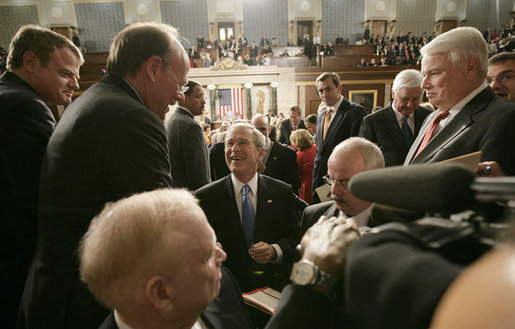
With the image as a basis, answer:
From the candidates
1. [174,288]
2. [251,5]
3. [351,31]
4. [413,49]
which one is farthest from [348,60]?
[174,288]

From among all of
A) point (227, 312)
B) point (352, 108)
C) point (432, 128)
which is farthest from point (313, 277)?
point (352, 108)

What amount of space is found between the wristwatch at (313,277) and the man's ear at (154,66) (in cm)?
108

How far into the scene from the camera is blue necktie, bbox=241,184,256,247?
2057 mm

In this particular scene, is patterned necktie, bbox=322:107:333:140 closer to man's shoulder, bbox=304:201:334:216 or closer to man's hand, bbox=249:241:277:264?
man's shoulder, bbox=304:201:334:216

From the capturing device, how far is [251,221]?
2.09 meters

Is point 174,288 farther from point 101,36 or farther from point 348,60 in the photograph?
point 101,36

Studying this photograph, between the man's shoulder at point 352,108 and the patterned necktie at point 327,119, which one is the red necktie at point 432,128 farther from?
the patterned necktie at point 327,119

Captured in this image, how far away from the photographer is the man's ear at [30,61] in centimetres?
152

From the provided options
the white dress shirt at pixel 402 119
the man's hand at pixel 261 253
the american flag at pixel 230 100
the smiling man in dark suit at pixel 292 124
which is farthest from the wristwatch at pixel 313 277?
the american flag at pixel 230 100

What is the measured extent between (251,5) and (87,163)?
856 inches

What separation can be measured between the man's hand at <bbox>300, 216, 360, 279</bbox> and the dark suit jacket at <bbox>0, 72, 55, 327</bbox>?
128 cm

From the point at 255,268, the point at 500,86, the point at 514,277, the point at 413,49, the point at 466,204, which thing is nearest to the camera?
the point at 514,277

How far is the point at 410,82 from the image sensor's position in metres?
2.71

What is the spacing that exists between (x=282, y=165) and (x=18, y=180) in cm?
245
